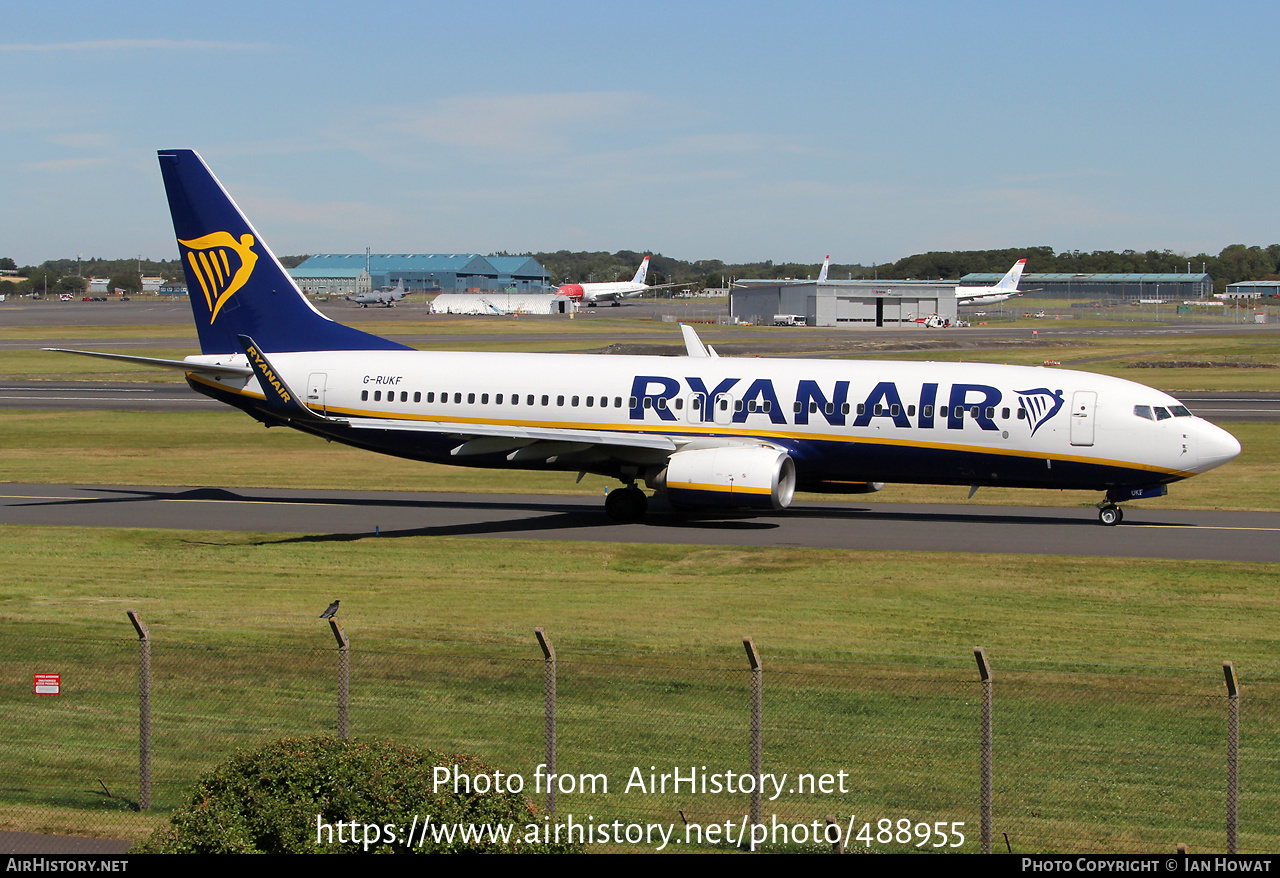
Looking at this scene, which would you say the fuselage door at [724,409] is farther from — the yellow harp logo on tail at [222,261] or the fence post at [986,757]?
the fence post at [986,757]

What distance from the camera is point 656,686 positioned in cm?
1620

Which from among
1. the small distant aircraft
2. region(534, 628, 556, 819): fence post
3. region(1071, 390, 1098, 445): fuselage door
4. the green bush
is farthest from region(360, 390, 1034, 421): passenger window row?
the small distant aircraft

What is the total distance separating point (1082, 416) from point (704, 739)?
67.4 feet

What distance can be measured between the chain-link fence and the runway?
1309 cm

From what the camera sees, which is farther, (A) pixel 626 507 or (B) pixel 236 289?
(B) pixel 236 289

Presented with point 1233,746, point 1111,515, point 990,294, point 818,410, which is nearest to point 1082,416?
point 1111,515

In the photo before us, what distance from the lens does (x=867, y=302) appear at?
152 m

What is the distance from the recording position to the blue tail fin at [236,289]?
3788cm

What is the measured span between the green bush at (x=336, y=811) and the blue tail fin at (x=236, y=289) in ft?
95.4

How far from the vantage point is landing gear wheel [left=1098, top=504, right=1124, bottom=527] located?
32969 mm

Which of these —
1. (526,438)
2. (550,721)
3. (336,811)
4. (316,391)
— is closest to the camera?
(336,811)

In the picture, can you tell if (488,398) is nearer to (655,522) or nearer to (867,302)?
(655,522)

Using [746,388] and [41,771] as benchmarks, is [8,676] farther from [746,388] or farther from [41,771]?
[746,388]

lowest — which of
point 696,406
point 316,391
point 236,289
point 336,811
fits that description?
point 336,811
